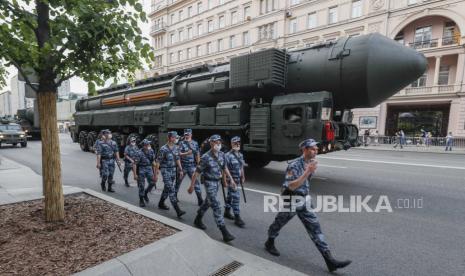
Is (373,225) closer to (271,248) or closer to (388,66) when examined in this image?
(271,248)

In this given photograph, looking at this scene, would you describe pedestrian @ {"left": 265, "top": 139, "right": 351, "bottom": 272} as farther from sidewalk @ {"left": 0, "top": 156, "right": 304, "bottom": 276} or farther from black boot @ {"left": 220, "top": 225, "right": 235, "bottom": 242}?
black boot @ {"left": 220, "top": 225, "right": 235, "bottom": 242}

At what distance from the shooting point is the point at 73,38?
302 centimetres

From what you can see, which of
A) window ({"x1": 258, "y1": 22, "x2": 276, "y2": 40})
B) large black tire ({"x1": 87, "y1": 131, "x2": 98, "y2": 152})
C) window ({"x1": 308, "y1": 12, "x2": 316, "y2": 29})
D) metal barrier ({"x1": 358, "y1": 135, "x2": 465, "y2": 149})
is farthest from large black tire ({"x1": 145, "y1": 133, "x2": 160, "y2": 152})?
window ({"x1": 258, "y1": 22, "x2": 276, "y2": 40})

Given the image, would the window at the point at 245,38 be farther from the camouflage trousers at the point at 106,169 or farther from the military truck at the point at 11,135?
Result: the camouflage trousers at the point at 106,169

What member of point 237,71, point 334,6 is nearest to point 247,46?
point 334,6

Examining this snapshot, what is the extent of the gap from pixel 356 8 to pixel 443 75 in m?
10.5

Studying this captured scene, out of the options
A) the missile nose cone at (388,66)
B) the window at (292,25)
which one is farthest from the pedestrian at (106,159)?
the window at (292,25)

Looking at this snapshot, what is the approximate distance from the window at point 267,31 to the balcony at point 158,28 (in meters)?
22.0

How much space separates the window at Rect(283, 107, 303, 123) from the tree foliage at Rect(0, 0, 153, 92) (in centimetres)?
409

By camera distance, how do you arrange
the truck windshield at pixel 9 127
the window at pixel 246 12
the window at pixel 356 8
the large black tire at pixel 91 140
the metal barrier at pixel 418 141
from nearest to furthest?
1. the large black tire at pixel 91 140
2. the truck windshield at pixel 9 127
3. the metal barrier at pixel 418 141
4. the window at pixel 356 8
5. the window at pixel 246 12

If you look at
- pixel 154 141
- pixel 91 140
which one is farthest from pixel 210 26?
pixel 154 141

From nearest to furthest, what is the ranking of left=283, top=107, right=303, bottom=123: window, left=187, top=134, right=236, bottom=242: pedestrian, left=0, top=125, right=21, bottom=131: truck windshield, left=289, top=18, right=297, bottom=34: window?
left=187, top=134, right=236, bottom=242: pedestrian
left=283, top=107, right=303, bottom=123: window
left=0, top=125, right=21, bottom=131: truck windshield
left=289, top=18, right=297, bottom=34: window

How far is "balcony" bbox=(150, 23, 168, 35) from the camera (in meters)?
49.2

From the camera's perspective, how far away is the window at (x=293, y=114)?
21.6 ft
